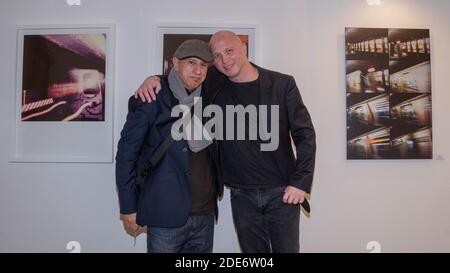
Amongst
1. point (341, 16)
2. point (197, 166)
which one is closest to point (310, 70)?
point (341, 16)

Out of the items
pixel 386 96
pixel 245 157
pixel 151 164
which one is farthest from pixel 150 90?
pixel 386 96

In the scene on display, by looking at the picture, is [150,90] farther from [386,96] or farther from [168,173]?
[386,96]

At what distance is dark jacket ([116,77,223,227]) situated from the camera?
1569mm

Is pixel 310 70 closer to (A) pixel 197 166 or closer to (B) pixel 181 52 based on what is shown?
(B) pixel 181 52

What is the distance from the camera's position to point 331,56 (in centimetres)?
228

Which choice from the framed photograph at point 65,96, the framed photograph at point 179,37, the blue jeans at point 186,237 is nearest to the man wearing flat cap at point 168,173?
the blue jeans at point 186,237

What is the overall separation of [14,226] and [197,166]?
5.30 feet

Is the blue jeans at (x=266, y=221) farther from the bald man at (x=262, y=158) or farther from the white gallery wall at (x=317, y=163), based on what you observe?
the white gallery wall at (x=317, y=163)

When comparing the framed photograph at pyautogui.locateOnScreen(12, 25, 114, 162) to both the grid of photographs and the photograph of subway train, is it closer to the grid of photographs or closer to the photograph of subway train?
the photograph of subway train

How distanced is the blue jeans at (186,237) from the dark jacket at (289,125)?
20.2 inches

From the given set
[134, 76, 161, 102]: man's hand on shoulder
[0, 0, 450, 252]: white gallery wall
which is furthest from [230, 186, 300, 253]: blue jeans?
[134, 76, 161, 102]: man's hand on shoulder

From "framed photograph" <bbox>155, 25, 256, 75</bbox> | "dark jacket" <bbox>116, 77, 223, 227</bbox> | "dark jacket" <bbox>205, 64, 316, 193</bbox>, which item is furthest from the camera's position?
"framed photograph" <bbox>155, 25, 256, 75</bbox>

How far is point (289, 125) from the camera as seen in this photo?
1.80m

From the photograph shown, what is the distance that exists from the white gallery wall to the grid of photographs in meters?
0.07
